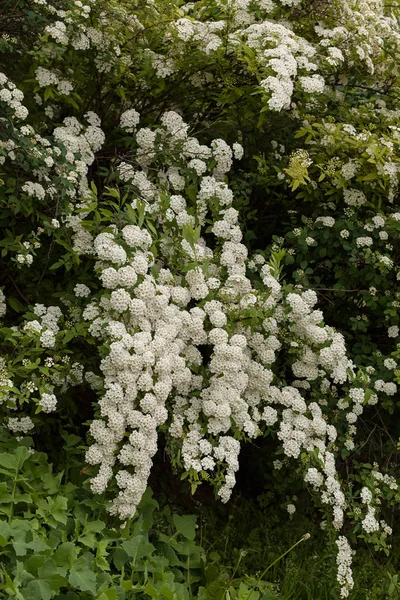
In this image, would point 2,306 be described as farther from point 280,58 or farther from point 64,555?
point 280,58

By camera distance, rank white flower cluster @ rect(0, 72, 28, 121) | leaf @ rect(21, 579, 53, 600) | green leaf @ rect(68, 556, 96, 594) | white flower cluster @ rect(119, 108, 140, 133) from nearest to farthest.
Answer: leaf @ rect(21, 579, 53, 600), green leaf @ rect(68, 556, 96, 594), white flower cluster @ rect(0, 72, 28, 121), white flower cluster @ rect(119, 108, 140, 133)

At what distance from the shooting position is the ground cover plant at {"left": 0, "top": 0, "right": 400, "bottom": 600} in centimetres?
339

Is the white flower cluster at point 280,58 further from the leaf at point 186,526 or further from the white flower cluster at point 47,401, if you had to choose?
the leaf at point 186,526

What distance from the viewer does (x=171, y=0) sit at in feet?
15.1

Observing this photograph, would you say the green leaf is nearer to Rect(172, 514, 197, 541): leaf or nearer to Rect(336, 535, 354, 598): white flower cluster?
Rect(172, 514, 197, 541): leaf

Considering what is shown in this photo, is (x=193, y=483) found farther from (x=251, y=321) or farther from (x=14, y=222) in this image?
(x=14, y=222)

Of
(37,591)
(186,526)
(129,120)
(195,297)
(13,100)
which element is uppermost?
(13,100)

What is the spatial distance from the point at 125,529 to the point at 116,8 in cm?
261

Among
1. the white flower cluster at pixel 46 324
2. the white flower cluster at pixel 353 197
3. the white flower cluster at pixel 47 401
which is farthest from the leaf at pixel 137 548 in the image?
the white flower cluster at pixel 353 197

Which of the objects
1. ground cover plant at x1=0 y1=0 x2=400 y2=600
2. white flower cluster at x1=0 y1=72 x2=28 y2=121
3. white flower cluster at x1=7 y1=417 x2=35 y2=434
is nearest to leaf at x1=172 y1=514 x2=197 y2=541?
ground cover plant at x1=0 y1=0 x2=400 y2=600

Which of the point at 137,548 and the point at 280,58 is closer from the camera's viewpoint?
the point at 137,548

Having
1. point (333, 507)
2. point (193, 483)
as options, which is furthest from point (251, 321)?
point (333, 507)

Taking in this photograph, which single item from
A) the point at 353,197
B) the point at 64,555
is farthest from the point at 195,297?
the point at 353,197

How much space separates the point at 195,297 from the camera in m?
3.64
